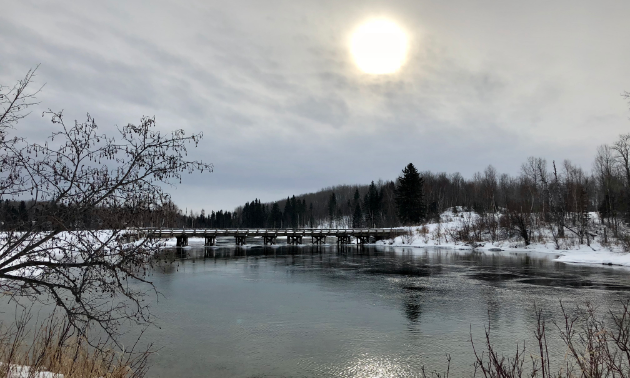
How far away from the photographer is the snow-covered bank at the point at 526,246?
36041 mm

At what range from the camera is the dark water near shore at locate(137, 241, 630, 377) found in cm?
958

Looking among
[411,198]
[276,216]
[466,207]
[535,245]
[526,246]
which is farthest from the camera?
[276,216]

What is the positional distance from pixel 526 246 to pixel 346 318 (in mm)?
48385

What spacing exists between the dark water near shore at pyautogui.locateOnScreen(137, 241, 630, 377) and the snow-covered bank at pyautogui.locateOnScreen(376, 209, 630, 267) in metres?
11.8

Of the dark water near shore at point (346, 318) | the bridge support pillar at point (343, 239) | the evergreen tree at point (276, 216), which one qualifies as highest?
the evergreen tree at point (276, 216)

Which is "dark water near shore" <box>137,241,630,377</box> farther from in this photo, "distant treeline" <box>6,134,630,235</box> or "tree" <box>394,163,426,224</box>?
"tree" <box>394,163,426,224</box>

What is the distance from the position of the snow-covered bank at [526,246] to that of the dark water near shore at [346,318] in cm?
1181

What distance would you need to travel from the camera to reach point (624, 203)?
4828cm

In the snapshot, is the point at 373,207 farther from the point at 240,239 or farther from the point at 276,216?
the point at 240,239

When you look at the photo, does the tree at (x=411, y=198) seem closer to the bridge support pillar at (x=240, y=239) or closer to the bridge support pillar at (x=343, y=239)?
the bridge support pillar at (x=343, y=239)

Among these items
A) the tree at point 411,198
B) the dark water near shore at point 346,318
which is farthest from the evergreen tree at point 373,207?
the dark water near shore at point 346,318

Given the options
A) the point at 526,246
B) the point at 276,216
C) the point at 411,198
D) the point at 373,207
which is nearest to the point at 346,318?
the point at 526,246

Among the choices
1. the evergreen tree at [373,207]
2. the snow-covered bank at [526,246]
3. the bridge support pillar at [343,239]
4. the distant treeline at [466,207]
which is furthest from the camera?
the evergreen tree at [373,207]

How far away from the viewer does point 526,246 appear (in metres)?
52.8
